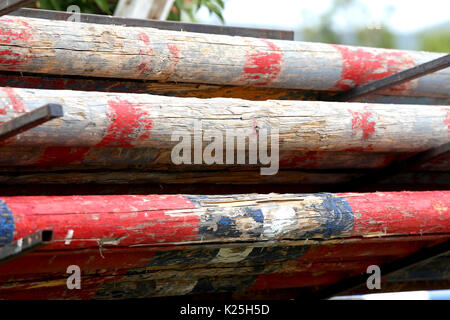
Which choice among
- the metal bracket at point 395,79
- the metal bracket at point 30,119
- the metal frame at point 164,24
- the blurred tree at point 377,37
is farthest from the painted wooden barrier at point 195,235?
the blurred tree at point 377,37

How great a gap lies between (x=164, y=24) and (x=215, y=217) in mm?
1240

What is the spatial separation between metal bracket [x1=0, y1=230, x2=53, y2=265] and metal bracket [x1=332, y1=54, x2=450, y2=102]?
2080mm

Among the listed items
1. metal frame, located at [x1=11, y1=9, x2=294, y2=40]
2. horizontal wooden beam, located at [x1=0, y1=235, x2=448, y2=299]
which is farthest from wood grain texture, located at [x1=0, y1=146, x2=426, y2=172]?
metal frame, located at [x1=11, y1=9, x2=294, y2=40]

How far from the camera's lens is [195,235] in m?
2.79

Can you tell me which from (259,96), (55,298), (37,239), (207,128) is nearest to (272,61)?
(259,96)

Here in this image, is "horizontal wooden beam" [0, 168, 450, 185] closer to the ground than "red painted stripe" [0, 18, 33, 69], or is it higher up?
closer to the ground

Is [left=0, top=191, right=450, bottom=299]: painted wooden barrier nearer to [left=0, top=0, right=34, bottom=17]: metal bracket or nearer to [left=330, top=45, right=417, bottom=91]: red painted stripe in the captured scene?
[left=0, top=0, right=34, bottom=17]: metal bracket

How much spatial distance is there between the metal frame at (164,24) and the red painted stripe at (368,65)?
1.16ft

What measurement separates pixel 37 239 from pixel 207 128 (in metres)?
1.01

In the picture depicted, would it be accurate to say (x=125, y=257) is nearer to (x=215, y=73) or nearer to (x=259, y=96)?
(x=215, y=73)

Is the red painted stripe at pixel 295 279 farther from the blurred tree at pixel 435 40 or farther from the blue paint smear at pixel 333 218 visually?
the blurred tree at pixel 435 40

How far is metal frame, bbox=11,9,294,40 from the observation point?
343 cm

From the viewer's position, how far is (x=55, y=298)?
330 cm

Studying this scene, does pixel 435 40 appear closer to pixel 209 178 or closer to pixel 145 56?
pixel 209 178
